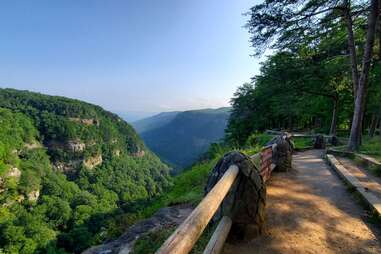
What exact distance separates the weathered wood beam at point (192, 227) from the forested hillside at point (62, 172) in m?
25.5

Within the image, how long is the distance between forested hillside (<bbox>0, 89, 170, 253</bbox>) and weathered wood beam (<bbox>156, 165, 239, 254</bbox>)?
2547 centimetres

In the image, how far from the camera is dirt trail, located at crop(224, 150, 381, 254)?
3.10 m

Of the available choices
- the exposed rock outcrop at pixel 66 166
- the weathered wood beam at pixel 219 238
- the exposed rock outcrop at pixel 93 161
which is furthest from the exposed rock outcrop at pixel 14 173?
the weathered wood beam at pixel 219 238

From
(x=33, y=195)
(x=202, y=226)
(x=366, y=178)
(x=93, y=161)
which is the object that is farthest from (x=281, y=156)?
(x=93, y=161)

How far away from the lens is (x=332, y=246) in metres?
3.14

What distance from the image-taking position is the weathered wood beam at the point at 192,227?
4.54 ft

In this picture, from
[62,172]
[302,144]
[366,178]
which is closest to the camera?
[366,178]

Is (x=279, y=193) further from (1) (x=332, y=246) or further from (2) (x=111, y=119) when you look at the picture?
(2) (x=111, y=119)

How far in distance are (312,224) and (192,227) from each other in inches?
117

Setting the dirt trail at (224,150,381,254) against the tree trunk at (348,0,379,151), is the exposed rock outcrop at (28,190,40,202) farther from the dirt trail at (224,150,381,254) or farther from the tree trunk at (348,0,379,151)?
the dirt trail at (224,150,381,254)

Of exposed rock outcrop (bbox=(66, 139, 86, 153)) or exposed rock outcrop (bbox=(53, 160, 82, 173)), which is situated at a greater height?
exposed rock outcrop (bbox=(66, 139, 86, 153))

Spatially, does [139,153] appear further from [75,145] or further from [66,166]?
[66,166]

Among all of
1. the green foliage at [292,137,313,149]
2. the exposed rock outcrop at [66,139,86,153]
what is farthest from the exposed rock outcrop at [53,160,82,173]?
the green foliage at [292,137,313,149]

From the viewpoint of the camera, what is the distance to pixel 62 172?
9350cm
